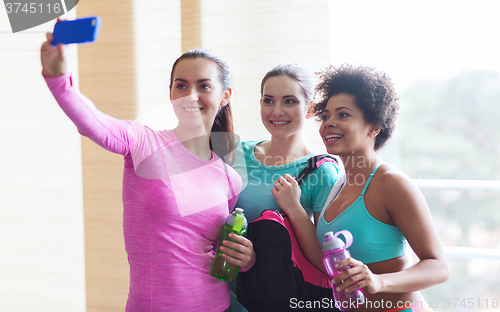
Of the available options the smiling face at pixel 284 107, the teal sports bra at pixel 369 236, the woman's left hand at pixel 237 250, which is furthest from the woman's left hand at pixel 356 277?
the smiling face at pixel 284 107

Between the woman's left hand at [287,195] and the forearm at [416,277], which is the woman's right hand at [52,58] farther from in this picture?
the forearm at [416,277]

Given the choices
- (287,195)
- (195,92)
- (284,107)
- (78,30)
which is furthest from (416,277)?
(78,30)

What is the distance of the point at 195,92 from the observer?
100 centimetres

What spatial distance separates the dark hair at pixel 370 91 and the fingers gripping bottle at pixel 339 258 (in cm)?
34

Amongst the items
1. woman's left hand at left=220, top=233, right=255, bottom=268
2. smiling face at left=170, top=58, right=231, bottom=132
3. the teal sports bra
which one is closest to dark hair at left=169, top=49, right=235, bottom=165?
smiling face at left=170, top=58, right=231, bottom=132

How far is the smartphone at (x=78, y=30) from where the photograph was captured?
0.57 metres

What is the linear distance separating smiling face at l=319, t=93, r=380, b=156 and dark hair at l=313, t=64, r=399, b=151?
0.06 feet

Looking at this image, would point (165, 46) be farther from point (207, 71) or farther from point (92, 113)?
point (92, 113)

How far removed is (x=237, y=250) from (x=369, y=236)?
34 centimetres

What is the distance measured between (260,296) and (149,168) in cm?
46

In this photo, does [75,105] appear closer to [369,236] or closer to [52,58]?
[52,58]

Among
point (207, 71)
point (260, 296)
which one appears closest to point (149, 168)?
point (207, 71)

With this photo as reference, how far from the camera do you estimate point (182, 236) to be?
923 mm

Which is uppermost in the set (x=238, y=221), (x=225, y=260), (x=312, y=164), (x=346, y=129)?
(x=346, y=129)
